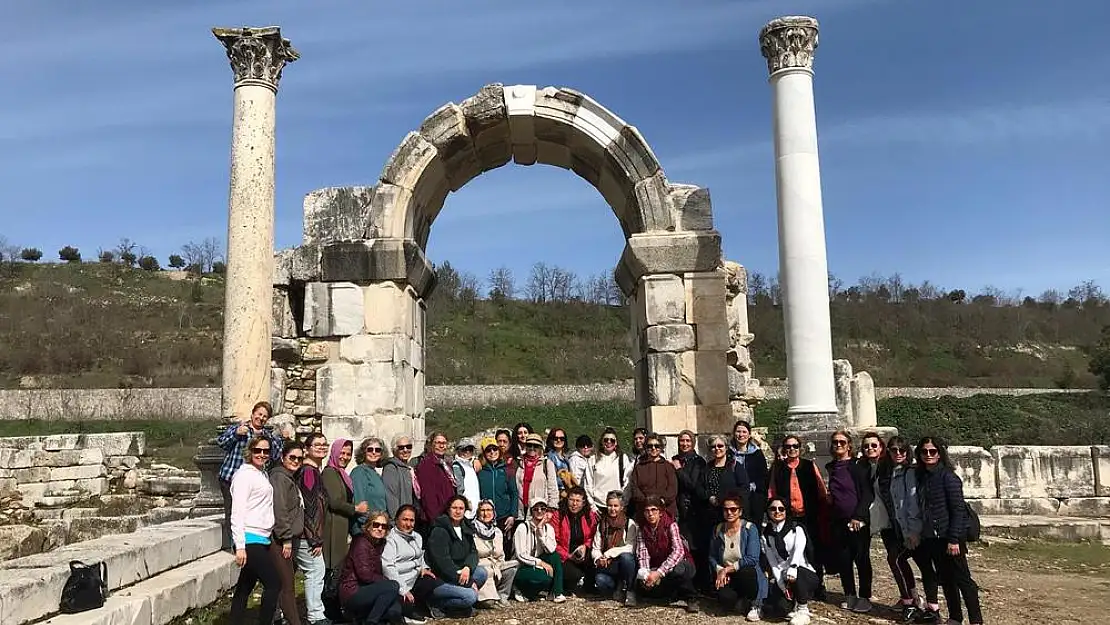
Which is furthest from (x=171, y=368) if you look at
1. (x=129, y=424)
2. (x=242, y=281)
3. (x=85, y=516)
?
(x=242, y=281)

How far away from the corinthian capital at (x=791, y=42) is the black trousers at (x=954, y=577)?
894 centimetres

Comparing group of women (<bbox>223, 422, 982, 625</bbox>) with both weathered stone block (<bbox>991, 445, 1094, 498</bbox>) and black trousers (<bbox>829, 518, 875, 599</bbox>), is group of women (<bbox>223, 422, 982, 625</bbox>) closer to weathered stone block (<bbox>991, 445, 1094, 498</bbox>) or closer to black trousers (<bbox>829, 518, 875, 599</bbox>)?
black trousers (<bbox>829, 518, 875, 599</bbox>)

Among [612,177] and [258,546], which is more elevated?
[612,177]

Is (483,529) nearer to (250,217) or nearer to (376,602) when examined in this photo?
(376,602)

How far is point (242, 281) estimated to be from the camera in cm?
999

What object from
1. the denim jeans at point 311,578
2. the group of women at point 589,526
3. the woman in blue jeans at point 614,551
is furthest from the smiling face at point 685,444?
the denim jeans at point 311,578

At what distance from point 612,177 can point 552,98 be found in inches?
42.9

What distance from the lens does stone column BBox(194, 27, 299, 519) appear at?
9.54 metres

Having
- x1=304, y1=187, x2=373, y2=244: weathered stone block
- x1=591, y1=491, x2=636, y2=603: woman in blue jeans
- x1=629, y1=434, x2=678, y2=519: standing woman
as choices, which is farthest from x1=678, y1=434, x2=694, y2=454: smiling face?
x1=304, y1=187, x2=373, y2=244: weathered stone block

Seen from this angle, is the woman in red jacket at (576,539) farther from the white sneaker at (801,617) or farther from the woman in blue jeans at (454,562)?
the white sneaker at (801,617)

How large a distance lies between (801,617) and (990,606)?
2.30 meters

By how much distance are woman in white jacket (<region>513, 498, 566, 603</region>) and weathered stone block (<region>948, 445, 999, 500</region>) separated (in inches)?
421

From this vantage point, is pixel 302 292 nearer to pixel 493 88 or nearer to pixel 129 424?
pixel 493 88

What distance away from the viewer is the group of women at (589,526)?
579 centimetres
